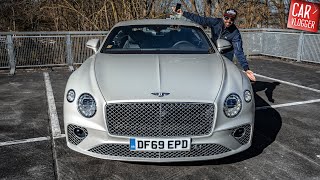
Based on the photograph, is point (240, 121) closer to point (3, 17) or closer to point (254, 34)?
point (254, 34)

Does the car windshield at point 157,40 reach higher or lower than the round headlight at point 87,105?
higher

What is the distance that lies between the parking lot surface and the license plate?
0.41 metres

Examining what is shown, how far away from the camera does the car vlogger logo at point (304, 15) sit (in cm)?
1198

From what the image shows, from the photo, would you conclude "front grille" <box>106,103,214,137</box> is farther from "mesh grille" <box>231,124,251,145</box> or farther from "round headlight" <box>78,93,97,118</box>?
"mesh grille" <box>231,124,251,145</box>

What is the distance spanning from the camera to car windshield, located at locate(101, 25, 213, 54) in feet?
14.0

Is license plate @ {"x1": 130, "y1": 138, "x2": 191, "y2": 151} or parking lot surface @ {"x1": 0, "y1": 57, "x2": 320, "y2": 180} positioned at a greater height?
license plate @ {"x1": 130, "y1": 138, "x2": 191, "y2": 151}

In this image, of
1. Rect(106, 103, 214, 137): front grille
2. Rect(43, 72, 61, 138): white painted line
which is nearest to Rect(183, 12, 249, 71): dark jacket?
Rect(106, 103, 214, 137): front grille

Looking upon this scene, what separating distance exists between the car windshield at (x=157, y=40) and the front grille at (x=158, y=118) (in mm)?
1413

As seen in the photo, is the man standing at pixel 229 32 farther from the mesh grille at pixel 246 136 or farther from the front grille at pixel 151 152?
the front grille at pixel 151 152

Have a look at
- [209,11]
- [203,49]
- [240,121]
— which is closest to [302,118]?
[203,49]

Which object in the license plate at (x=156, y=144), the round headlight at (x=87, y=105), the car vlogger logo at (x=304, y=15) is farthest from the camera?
the car vlogger logo at (x=304, y=15)

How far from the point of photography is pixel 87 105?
307 centimetres

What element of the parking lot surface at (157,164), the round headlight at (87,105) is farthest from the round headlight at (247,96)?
the round headlight at (87,105)

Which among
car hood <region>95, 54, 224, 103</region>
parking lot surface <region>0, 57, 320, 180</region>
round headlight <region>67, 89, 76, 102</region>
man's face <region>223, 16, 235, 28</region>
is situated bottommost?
parking lot surface <region>0, 57, 320, 180</region>
